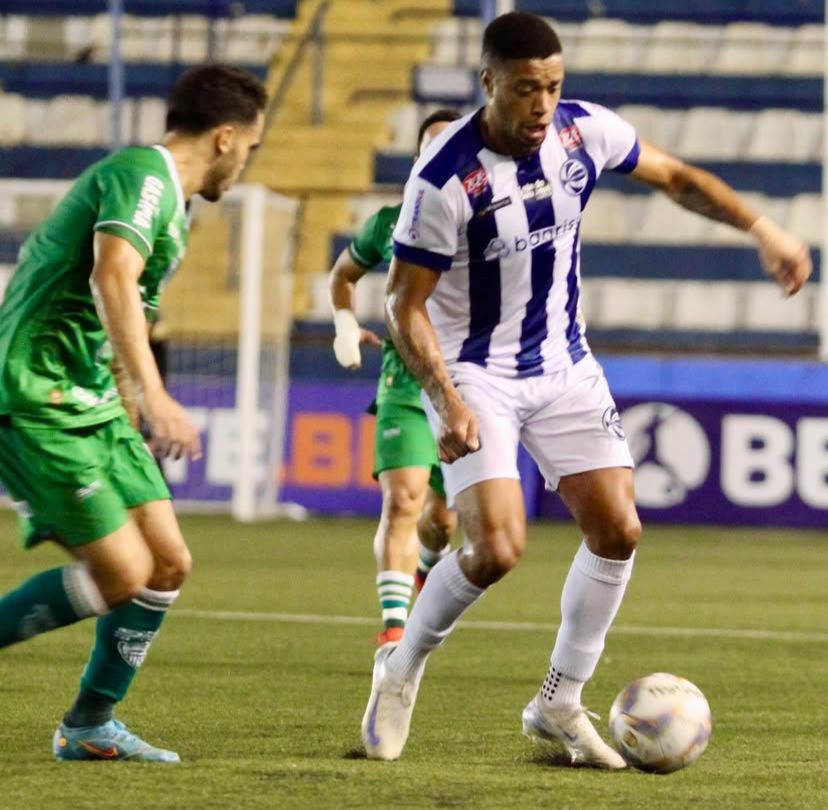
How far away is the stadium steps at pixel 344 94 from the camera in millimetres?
21531

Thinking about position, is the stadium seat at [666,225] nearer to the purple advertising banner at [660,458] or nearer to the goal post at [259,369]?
the purple advertising banner at [660,458]

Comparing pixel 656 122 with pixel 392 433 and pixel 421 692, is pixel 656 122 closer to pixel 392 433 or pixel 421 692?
pixel 392 433

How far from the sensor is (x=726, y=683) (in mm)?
6789

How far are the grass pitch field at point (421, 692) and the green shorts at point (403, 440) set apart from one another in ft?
2.46

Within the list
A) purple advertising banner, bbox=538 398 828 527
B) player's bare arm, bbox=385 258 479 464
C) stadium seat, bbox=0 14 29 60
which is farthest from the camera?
stadium seat, bbox=0 14 29 60

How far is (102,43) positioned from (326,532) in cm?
898

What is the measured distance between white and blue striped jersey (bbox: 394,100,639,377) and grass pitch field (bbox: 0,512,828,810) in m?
1.07

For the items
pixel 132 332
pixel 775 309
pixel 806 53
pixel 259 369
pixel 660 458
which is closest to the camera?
pixel 132 332

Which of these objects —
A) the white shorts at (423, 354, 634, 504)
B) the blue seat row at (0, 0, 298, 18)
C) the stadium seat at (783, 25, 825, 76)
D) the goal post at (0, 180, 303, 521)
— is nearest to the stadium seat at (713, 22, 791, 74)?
the stadium seat at (783, 25, 825, 76)

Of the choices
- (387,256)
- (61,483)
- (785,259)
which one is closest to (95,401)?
(61,483)

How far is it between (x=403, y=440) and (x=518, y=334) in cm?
217

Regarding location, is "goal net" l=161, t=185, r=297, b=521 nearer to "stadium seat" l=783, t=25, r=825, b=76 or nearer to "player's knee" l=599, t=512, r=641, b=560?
"stadium seat" l=783, t=25, r=825, b=76

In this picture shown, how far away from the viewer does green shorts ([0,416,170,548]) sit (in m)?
4.55

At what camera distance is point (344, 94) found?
2253cm
